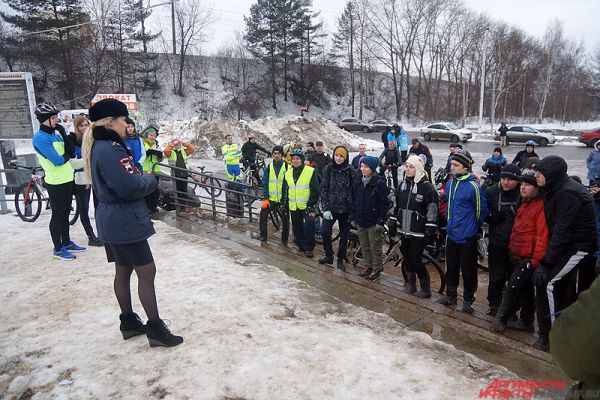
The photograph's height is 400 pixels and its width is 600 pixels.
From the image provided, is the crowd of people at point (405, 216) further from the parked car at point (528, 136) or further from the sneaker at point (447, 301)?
the parked car at point (528, 136)

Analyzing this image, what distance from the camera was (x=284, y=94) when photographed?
54344 mm

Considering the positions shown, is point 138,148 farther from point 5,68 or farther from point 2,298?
point 5,68

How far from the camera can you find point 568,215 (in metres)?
3.69

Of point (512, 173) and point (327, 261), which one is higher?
point (512, 173)

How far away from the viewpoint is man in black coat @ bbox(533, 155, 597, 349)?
3.69 metres

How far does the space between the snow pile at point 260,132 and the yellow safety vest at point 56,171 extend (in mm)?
19394

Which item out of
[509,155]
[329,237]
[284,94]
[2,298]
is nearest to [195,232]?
[329,237]

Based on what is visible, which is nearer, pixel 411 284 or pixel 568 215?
pixel 568 215

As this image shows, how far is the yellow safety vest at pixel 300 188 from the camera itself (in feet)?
21.9

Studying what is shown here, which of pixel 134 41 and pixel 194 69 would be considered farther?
pixel 194 69

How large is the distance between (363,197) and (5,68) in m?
44.8

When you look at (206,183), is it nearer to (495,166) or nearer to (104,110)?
(495,166)

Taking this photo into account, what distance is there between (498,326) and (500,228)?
106 centimetres

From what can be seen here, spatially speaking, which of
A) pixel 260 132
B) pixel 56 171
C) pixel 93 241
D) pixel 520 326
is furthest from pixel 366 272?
pixel 260 132
